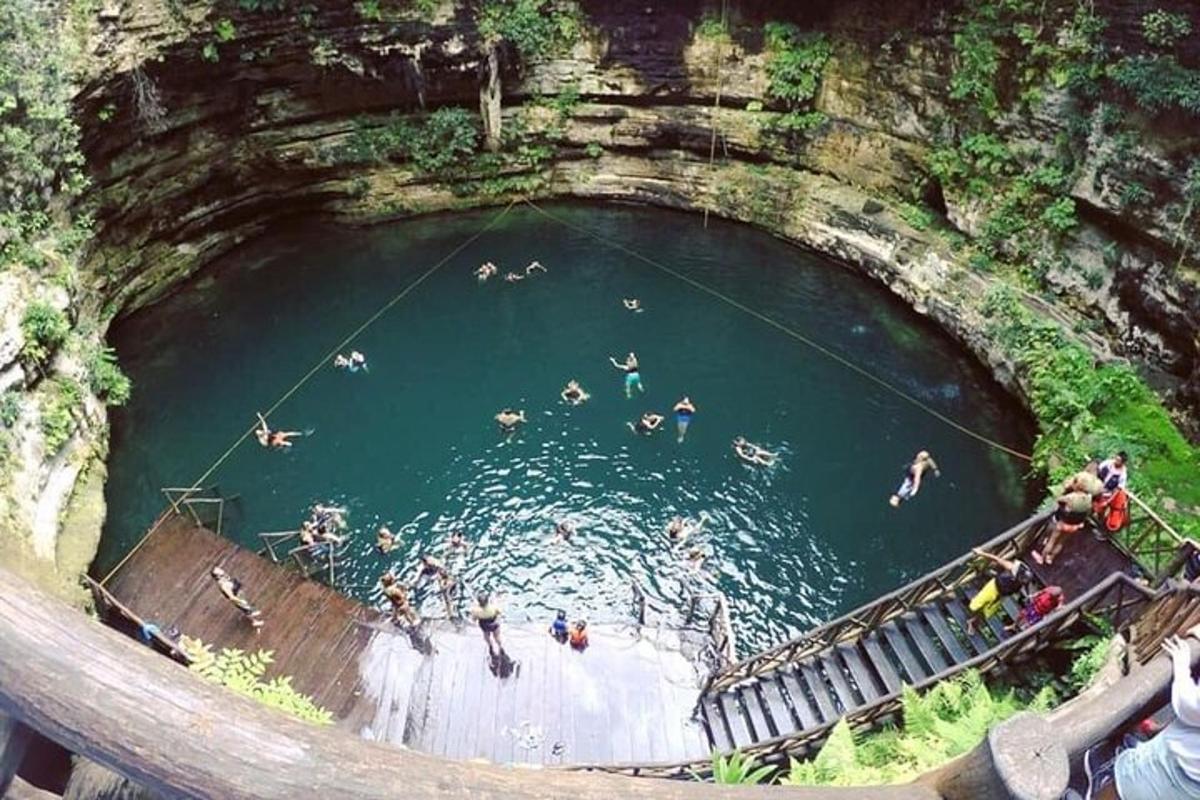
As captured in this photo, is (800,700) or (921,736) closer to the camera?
(921,736)

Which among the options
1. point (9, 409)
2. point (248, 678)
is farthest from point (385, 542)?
point (9, 409)

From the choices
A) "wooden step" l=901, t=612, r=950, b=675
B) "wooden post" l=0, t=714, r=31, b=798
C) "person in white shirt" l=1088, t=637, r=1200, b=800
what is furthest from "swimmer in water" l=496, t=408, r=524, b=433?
"wooden post" l=0, t=714, r=31, b=798

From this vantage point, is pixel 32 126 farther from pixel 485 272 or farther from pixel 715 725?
pixel 715 725

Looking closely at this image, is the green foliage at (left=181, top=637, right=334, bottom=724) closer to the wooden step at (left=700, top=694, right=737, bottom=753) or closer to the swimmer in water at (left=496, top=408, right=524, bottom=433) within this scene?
the wooden step at (left=700, top=694, right=737, bottom=753)

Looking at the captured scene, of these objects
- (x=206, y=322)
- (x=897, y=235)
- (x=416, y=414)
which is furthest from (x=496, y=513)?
(x=897, y=235)

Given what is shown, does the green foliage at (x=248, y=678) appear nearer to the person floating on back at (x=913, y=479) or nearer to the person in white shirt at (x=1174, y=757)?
the person in white shirt at (x=1174, y=757)

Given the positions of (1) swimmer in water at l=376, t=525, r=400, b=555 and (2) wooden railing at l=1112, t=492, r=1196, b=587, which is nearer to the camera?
(2) wooden railing at l=1112, t=492, r=1196, b=587
